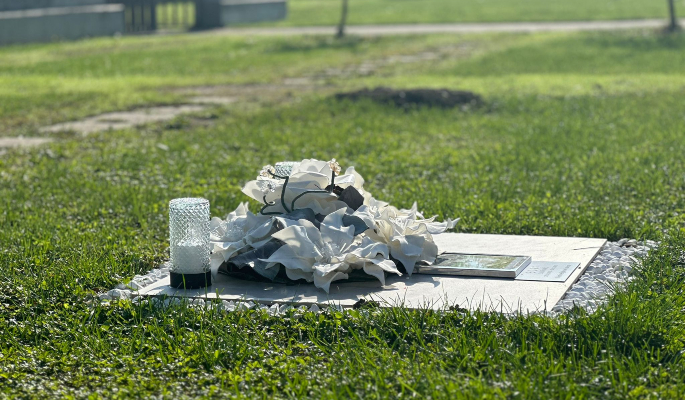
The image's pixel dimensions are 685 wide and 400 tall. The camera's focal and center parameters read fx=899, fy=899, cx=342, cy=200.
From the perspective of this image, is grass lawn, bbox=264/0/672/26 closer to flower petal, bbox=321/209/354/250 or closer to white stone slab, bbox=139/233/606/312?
flower petal, bbox=321/209/354/250

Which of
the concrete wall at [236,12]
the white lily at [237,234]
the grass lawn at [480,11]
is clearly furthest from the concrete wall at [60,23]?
the white lily at [237,234]

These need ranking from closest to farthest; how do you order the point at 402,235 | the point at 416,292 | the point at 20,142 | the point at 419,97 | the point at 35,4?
1. the point at 416,292
2. the point at 402,235
3. the point at 20,142
4. the point at 419,97
5. the point at 35,4

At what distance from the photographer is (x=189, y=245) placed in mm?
4438

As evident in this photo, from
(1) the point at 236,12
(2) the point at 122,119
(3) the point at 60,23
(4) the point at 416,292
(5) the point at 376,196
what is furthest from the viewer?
(1) the point at 236,12

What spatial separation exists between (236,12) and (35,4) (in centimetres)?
797

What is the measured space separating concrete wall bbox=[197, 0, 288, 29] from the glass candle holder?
25.6 meters

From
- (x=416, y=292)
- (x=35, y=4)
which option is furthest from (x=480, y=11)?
(x=416, y=292)

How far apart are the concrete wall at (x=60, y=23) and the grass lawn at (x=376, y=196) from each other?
7.65 m

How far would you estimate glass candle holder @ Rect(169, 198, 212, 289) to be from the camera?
14.6ft

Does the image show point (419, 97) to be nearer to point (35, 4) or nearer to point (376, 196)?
point (376, 196)

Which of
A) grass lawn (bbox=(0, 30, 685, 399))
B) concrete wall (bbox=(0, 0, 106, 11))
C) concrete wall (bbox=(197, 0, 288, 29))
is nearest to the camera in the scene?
grass lawn (bbox=(0, 30, 685, 399))

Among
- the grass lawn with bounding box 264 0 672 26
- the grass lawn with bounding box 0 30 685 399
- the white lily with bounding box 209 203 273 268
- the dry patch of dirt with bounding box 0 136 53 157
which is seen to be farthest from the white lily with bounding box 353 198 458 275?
the grass lawn with bounding box 264 0 672 26

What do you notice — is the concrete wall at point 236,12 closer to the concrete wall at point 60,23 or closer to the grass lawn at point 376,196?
the concrete wall at point 60,23

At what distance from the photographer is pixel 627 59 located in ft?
56.5
